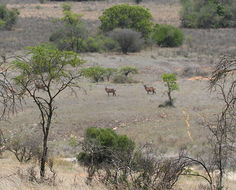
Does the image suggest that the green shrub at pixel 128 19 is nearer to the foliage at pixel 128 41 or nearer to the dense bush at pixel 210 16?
the foliage at pixel 128 41

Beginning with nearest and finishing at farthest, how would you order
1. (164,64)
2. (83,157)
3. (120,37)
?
(83,157), (164,64), (120,37)

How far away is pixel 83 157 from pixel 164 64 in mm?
24357

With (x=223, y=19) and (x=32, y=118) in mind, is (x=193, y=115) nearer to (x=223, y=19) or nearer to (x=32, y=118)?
(x=32, y=118)

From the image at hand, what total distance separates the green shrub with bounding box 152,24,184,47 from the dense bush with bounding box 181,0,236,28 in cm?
1417

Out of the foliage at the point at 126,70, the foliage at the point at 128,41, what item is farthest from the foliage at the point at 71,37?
the foliage at the point at 126,70

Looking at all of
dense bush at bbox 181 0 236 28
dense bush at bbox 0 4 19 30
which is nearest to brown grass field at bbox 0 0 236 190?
dense bush at bbox 0 4 19 30

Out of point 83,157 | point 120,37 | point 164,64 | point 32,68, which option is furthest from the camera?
point 120,37

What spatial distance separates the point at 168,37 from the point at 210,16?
16137mm

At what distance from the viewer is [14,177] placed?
1100 centimetres

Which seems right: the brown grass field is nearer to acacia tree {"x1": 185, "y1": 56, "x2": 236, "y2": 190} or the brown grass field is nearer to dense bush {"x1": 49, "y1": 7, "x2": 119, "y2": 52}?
acacia tree {"x1": 185, "y1": 56, "x2": 236, "y2": 190}

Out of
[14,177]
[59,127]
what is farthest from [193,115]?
[14,177]

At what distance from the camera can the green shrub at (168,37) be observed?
5062 centimetres

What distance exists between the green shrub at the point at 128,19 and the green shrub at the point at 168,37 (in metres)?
1.20

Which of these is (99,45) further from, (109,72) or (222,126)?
(222,126)
